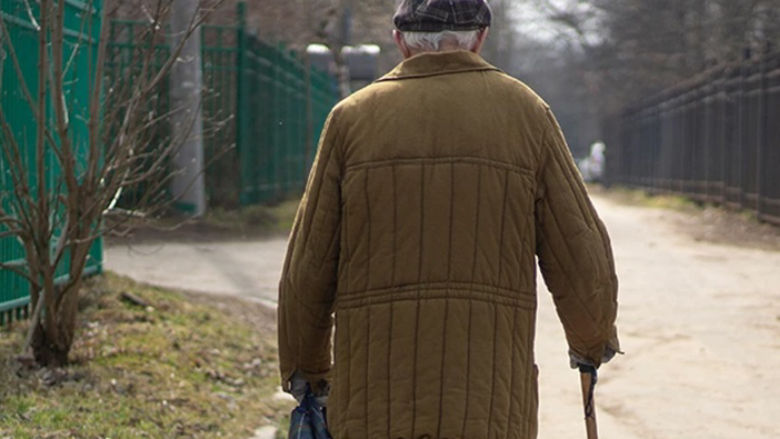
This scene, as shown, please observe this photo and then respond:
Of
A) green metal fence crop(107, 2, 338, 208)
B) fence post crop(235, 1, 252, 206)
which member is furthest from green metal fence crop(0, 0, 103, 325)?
fence post crop(235, 1, 252, 206)

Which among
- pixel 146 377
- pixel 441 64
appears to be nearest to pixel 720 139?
pixel 146 377

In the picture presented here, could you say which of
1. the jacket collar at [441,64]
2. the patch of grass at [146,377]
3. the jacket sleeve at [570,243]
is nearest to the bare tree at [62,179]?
the patch of grass at [146,377]

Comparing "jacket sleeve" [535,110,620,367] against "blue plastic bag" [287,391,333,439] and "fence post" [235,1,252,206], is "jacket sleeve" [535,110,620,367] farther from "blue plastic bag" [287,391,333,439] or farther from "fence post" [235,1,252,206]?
"fence post" [235,1,252,206]

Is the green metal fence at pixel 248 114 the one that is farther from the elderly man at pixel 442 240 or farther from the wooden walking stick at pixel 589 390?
the elderly man at pixel 442 240

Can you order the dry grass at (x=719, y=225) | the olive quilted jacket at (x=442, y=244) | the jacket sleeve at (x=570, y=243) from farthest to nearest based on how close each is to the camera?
1. the dry grass at (x=719, y=225)
2. the jacket sleeve at (x=570, y=243)
3. the olive quilted jacket at (x=442, y=244)

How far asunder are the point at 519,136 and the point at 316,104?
77.4 ft

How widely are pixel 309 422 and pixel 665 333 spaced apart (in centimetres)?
622

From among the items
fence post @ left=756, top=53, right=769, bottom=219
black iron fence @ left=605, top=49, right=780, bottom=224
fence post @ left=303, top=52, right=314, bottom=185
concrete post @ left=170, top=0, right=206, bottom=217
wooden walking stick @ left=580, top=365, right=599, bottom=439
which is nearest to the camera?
wooden walking stick @ left=580, top=365, right=599, bottom=439

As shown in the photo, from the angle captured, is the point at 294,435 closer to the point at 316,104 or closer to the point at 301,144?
the point at 301,144

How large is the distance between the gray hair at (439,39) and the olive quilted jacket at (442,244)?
48 millimetres

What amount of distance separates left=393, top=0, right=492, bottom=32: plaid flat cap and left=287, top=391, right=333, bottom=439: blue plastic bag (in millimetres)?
895

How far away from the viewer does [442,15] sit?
119 inches

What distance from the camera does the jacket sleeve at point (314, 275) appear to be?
9.85 feet

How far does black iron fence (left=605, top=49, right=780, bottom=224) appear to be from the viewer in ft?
56.1
